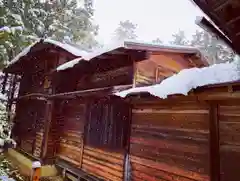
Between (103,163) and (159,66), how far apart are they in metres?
4.64

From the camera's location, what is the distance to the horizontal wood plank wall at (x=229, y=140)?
16.2ft

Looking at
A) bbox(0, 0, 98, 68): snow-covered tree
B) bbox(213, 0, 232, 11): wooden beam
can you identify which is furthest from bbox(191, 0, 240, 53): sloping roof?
bbox(0, 0, 98, 68): snow-covered tree

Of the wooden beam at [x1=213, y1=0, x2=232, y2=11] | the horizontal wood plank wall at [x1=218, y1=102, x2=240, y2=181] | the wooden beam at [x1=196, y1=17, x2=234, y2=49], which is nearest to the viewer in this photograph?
the wooden beam at [x1=213, y1=0, x2=232, y2=11]

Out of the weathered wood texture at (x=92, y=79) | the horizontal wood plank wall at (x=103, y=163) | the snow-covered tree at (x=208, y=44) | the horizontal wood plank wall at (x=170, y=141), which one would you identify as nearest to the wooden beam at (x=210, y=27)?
the horizontal wood plank wall at (x=170, y=141)

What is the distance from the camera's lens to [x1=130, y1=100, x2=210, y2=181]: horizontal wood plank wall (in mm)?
5743

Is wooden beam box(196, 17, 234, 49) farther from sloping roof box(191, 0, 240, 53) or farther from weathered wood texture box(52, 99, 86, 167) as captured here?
weathered wood texture box(52, 99, 86, 167)

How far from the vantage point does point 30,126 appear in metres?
15.4

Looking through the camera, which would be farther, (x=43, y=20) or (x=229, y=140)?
(x=43, y=20)

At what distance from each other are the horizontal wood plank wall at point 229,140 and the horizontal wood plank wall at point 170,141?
1.38ft

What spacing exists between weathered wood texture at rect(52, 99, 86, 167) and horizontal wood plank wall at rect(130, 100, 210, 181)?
3.77m

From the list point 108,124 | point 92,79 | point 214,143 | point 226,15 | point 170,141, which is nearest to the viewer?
point 226,15

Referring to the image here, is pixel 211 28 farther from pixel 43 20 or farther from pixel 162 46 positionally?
pixel 43 20

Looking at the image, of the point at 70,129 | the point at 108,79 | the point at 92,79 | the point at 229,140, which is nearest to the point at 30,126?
the point at 70,129

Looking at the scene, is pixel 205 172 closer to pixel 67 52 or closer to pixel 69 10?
pixel 67 52
